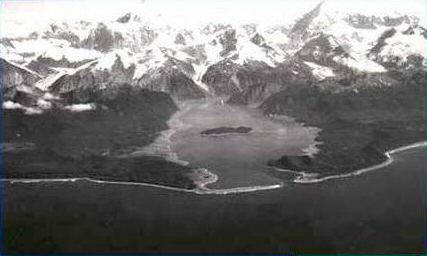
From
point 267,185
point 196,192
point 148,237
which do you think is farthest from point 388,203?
point 148,237

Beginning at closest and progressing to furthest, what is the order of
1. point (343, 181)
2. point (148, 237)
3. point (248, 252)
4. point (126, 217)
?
point (248, 252) → point (148, 237) → point (126, 217) → point (343, 181)

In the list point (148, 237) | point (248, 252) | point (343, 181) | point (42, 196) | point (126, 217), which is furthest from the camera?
point (343, 181)

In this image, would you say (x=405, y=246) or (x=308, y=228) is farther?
(x=308, y=228)

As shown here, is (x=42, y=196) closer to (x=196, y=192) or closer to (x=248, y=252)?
(x=196, y=192)

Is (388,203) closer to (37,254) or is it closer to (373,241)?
(373,241)

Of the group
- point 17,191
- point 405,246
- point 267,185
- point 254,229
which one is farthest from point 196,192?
point 405,246

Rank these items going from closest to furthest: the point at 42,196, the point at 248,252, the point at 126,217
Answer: the point at 248,252 → the point at 126,217 → the point at 42,196

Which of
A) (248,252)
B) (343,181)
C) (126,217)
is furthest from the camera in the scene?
(343,181)

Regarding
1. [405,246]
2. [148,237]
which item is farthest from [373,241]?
[148,237]

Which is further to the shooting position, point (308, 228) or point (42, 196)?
point (42, 196)
